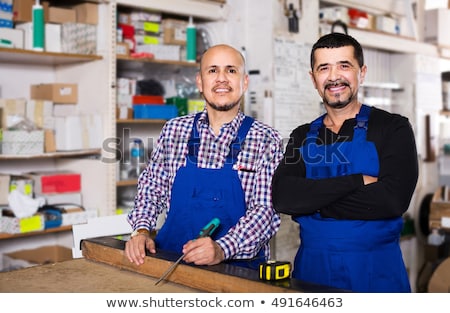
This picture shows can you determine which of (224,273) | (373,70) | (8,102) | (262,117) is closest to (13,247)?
(8,102)

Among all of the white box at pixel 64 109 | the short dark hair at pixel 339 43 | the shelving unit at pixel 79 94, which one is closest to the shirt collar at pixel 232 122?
the short dark hair at pixel 339 43

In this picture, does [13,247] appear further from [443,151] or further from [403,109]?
[443,151]

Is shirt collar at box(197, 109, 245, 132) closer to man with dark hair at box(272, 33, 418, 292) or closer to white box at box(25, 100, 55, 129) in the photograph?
man with dark hair at box(272, 33, 418, 292)

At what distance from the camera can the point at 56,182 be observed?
3.80m

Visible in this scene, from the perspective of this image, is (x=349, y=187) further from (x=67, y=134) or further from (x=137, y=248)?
(x=67, y=134)

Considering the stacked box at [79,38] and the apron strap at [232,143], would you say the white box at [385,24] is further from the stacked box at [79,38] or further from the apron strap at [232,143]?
the apron strap at [232,143]

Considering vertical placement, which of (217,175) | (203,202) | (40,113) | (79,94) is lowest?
(203,202)

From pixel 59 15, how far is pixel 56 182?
1080 mm

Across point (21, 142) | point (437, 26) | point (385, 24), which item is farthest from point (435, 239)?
point (21, 142)

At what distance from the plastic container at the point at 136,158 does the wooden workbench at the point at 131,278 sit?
6.80ft

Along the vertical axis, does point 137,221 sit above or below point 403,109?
below

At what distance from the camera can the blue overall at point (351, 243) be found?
198 cm
